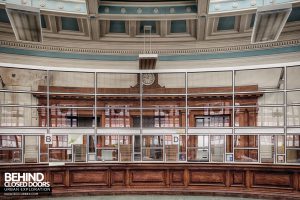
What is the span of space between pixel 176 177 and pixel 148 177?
0.79 metres

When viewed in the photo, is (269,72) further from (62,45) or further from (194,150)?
(62,45)

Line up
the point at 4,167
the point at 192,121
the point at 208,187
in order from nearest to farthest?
the point at 4,167 < the point at 208,187 < the point at 192,121

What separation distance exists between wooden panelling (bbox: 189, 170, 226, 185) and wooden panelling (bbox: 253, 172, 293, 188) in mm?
865

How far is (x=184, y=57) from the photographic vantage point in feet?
38.3

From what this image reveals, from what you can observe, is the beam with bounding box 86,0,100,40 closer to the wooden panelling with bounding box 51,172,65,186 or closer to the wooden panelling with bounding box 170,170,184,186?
the wooden panelling with bounding box 51,172,65,186

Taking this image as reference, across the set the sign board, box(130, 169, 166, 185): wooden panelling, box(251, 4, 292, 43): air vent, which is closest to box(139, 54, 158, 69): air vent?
box(251, 4, 292, 43): air vent

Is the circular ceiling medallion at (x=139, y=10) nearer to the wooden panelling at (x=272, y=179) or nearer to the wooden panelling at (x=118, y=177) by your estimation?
the wooden panelling at (x=118, y=177)

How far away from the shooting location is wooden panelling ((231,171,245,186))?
865cm

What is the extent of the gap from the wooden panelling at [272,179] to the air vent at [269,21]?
391cm

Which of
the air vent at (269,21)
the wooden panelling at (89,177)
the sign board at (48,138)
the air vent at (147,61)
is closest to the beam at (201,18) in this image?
the air vent at (269,21)

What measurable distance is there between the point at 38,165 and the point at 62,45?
15.1 feet

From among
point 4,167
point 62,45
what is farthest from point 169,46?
point 4,167

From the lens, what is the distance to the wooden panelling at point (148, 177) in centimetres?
904

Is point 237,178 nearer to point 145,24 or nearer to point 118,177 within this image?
point 118,177
